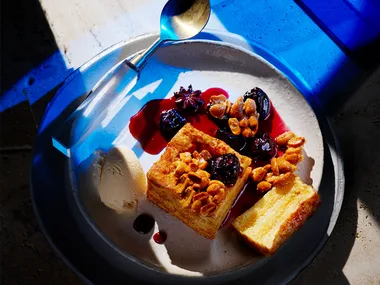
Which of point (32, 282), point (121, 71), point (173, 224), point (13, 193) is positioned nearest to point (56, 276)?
point (32, 282)

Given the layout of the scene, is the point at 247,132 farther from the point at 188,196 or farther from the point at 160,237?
the point at 160,237

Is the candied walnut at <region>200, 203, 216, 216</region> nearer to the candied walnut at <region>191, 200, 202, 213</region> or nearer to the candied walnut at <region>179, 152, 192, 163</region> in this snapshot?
the candied walnut at <region>191, 200, 202, 213</region>

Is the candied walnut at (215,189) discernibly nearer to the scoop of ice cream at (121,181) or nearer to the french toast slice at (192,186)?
the french toast slice at (192,186)

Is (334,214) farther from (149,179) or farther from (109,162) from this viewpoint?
(109,162)

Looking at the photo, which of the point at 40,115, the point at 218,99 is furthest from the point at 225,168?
the point at 40,115

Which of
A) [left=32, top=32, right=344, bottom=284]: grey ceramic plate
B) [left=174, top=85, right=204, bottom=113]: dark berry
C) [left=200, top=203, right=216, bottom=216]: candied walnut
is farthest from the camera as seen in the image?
[left=174, top=85, right=204, bottom=113]: dark berry

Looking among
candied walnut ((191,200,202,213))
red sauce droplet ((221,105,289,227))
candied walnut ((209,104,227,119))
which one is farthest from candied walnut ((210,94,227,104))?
candied walnut ((191,200,202,213))
